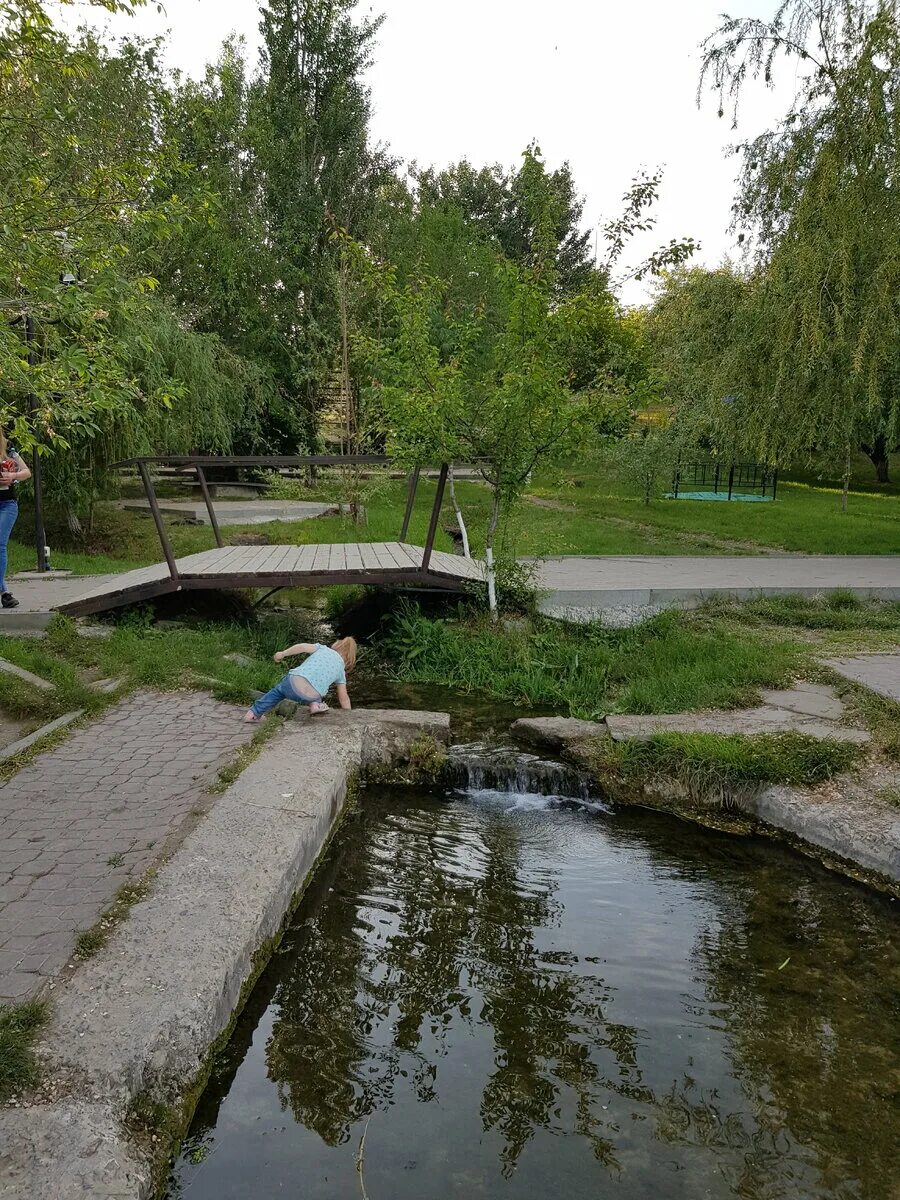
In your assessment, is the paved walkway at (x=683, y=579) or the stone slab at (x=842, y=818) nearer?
the stone slab at (x=842, y=818)

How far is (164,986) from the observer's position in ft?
10.1

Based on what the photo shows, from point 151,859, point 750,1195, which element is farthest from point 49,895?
point 750,1195

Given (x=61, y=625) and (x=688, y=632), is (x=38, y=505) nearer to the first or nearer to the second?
(x=61, y=625)

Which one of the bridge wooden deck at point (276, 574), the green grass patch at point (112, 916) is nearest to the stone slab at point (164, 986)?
the green grass patch at point (112, 916)

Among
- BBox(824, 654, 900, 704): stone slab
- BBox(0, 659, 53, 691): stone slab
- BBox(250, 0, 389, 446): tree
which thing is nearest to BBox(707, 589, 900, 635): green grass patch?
BBox(824, 654, 900, 704): stone slab

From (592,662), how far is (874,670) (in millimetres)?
2337

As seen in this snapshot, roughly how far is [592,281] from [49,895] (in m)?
7.33

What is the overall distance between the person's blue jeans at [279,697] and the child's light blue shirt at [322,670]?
8cm

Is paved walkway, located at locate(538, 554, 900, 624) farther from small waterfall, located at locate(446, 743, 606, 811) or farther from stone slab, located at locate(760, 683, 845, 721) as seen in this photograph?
small waterfall, located at locate(446, 743, 606, 811)

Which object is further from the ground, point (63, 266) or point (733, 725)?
point (63, 266)

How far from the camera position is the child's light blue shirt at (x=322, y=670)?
20.8ft

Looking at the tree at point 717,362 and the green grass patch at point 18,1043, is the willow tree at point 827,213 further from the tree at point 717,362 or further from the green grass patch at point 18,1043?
the green grass patch at point 18,1043

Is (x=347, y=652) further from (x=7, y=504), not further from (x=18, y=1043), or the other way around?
(x=7, y=504)

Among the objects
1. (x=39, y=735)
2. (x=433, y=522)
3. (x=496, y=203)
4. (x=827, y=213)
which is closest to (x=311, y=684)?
(x=39, y=735)
